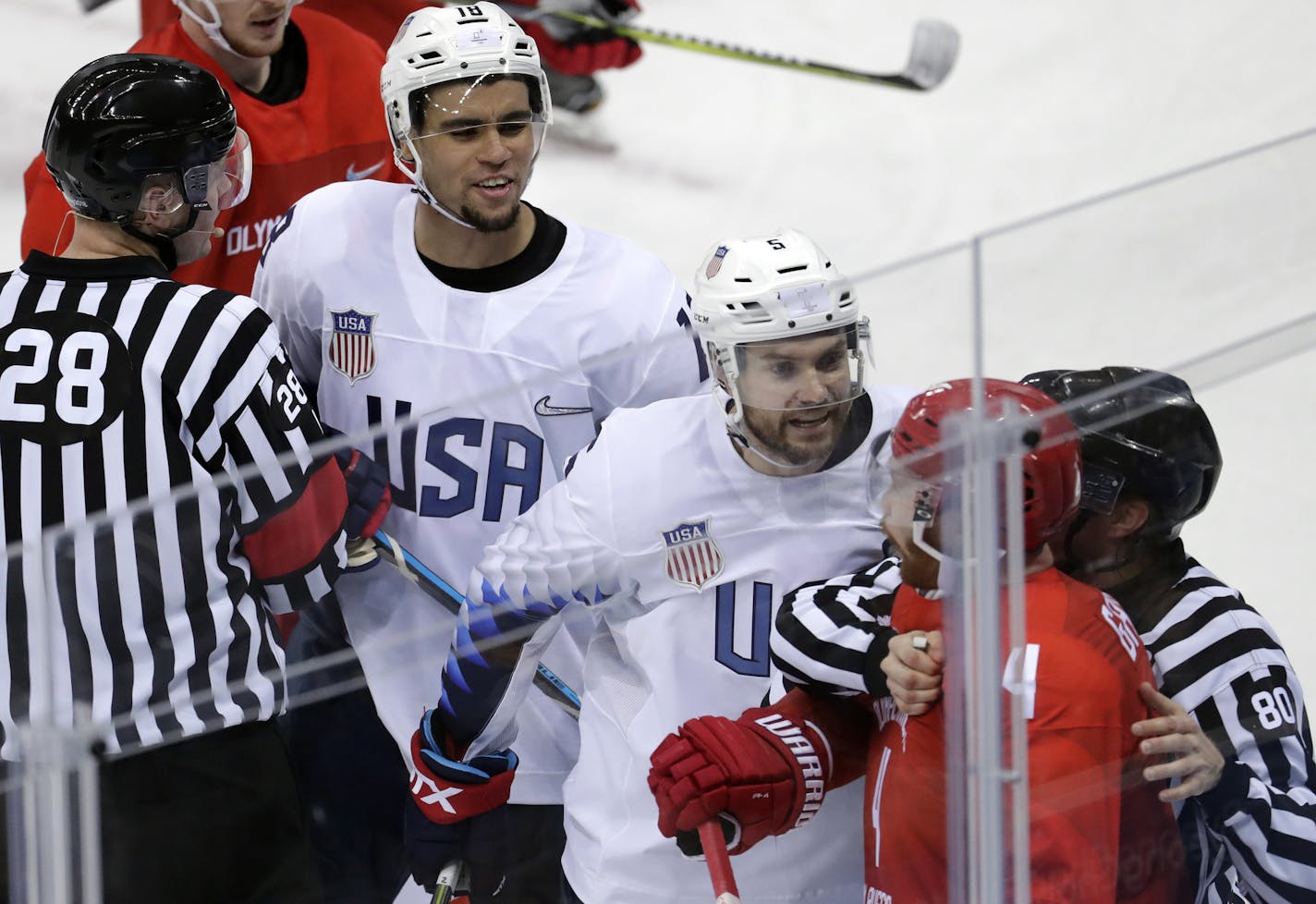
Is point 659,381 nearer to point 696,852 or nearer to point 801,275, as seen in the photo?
point 801,275

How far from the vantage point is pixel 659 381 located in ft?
5.80

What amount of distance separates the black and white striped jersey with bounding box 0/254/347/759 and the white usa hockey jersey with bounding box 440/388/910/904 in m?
0.19

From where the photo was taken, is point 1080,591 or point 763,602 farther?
point 763,602

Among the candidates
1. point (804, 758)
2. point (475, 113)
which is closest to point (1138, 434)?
point (804, 758)

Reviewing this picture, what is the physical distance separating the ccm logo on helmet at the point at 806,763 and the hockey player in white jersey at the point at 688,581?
0.01 m

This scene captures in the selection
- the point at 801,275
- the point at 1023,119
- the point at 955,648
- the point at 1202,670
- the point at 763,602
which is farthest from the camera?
the point at 1023,119

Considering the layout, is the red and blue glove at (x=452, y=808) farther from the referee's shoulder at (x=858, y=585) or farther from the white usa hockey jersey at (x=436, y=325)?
the referee's shoulder at (x=858, y=585)

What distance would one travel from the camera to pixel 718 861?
1.64 meters

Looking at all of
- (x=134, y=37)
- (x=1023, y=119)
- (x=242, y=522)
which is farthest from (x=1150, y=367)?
(x=134, y=37)

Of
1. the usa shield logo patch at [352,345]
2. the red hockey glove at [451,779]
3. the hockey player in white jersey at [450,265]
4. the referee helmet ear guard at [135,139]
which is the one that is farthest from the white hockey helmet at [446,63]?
the red hockey glove at [451,779]

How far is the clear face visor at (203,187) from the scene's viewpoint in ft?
6.53

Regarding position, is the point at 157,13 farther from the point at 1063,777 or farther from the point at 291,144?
the point at 1063,777

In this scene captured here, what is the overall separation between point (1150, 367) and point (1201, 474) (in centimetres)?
11

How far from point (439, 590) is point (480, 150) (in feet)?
2.32
